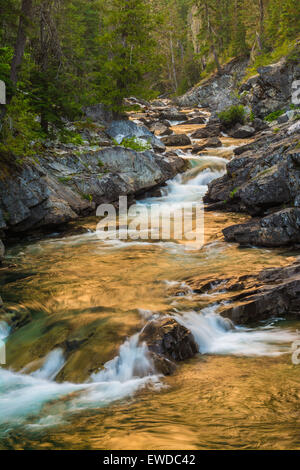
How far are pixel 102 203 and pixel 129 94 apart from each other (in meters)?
9.17

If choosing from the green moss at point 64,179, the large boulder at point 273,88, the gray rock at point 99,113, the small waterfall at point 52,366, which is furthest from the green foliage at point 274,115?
the small waterfall at point 52,366

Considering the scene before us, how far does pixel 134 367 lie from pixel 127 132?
1786 centimetres

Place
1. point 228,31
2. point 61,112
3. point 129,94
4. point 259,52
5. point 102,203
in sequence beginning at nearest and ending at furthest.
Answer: point 61,112, point 102,203, point 129,94, point 259,52, point 228,31

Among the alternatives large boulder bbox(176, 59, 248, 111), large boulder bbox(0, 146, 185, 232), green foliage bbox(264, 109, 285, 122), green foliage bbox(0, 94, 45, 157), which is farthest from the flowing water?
large boulder bbox(176, 59, 248, 111)

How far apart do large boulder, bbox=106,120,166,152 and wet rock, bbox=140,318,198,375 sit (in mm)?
15742

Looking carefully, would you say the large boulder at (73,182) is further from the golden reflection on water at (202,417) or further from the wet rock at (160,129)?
the wet rock at (160,129)

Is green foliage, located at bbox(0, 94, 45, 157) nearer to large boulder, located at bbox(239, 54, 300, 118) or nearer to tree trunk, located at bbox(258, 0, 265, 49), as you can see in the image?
large boulder, located at bbox(239, 54, 300, 118)

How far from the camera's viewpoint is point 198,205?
1627 cm

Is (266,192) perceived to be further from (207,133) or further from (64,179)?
(207,133)

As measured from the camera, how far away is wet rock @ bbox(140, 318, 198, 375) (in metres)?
5.13

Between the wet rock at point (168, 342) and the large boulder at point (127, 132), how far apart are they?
51.6 feet

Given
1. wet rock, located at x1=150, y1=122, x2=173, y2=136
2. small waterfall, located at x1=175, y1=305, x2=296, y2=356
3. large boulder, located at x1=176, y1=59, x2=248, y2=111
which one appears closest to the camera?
small waterfall, located at x1=175, y1=305, x2=296, y2=356
